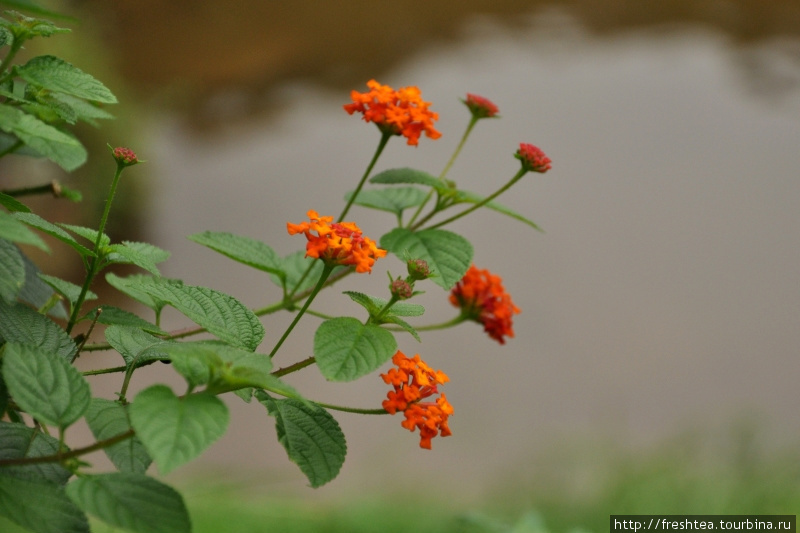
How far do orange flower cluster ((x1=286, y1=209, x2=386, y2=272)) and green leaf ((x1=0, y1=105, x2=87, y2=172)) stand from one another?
0.16 m

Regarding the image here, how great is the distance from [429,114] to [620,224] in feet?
8.45

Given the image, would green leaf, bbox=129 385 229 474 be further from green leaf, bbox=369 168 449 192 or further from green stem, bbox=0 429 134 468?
green leaf, bbox=369 168 449 192

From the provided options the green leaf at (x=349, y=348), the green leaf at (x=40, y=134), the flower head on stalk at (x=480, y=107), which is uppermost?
the flower head on stalk at (x=480, y=107)

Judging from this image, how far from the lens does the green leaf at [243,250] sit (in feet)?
2.15

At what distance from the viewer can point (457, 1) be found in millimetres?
4250

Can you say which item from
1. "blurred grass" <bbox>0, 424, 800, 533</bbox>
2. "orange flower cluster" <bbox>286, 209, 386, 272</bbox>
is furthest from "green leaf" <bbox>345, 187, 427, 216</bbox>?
"blurred grass" <bbox>0, 424, 800, 533</bbox>

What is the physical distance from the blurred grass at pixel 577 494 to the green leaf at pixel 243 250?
0.99 m

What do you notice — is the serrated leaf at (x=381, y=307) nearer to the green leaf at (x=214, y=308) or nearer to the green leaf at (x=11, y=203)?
the green leaf at (x=214, y=308)

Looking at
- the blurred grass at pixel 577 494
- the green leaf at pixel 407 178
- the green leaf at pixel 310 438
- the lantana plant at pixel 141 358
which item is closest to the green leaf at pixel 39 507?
the lantana plant at pixel 141 358

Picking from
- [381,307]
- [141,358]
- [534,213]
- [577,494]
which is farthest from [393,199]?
[534,213]

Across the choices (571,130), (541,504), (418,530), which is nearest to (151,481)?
(418,530)

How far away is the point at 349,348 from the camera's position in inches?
19.0

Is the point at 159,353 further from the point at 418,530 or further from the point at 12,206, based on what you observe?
the point at 418,530

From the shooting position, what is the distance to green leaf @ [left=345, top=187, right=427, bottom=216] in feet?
2.52
